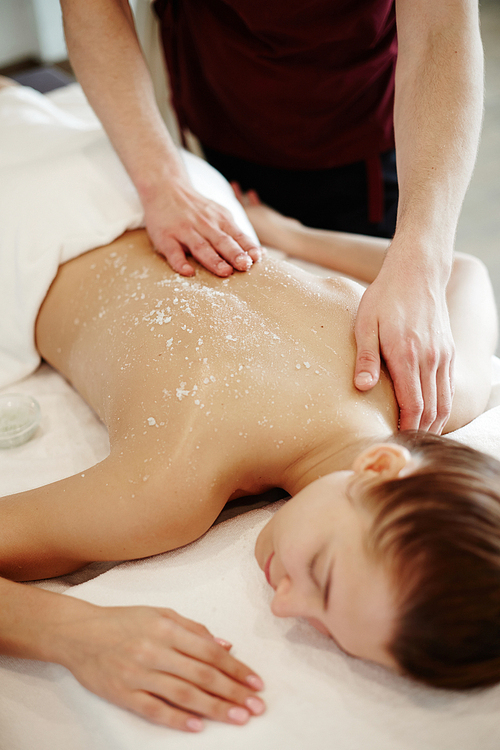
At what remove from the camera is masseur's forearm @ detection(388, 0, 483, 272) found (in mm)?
1201

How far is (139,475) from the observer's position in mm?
1008

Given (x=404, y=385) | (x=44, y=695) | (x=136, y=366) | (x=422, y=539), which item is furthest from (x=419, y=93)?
(x=44, y=695)

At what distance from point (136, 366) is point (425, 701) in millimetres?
742

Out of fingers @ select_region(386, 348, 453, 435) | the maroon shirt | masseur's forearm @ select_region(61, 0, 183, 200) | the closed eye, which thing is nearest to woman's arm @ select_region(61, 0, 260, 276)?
masseur's forearm @ select_region(61, 0, 183, 200)

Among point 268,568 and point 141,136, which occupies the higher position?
point 141,136

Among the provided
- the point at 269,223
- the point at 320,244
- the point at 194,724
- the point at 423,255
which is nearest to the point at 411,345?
the point at 423,255

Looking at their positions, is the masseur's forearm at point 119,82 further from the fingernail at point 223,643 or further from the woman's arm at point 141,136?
the fingernail at point 223,643

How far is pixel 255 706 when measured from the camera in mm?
855

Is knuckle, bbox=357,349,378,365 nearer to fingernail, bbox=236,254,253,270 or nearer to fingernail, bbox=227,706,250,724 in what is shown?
fingernail, bbox=236,254,253,270

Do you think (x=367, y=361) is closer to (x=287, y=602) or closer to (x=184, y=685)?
(x=287, y=602)

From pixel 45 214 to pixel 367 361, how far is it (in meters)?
0.86

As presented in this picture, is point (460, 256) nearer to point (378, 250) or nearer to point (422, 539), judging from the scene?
point (378, 250)

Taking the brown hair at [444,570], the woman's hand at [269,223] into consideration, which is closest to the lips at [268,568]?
the brown hair at [444,570]

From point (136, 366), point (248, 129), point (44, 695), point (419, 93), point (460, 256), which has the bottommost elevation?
point (44, 695)
